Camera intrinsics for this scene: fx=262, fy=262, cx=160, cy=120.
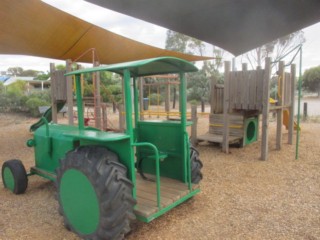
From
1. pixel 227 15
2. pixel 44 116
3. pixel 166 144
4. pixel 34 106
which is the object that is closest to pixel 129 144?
pixel 166 144

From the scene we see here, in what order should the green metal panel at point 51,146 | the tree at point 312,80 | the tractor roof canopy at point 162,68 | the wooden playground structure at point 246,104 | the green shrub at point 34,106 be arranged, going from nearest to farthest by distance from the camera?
the tractor roof canopy at point 162,68 → the green metal panel at point 51,146 → the wooden playground structure at point 246,104 → the green shrub at point 34,106 → the tree at point 312,80

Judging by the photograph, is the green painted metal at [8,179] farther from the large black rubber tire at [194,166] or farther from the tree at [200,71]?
the tree at [200,71]

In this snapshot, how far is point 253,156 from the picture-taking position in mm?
5887

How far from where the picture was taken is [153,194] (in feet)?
10.1

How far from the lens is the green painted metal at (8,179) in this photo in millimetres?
3915

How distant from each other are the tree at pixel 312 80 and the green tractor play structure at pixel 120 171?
50.9 metres

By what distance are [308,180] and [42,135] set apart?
4292mm

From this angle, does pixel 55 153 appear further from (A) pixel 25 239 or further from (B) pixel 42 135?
(A) pixel 25 239

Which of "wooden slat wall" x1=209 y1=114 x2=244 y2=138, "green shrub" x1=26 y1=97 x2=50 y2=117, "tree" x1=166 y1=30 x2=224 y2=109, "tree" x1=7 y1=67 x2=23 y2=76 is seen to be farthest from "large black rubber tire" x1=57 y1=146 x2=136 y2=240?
"tree" x1=7 y1=67 x2=23 y2=76

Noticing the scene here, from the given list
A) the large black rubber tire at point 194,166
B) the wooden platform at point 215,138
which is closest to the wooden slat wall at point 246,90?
the wooden platform at point 215,138

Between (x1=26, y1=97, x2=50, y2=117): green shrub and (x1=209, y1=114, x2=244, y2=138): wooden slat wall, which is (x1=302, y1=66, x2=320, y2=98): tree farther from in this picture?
(x1=209, y1=114, x2=244, y2=138): wooden slat wall

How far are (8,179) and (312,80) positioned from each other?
53.3m

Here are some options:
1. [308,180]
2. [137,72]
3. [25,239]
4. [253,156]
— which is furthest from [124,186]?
[253,156]

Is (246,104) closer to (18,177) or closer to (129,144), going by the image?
(129,144)
